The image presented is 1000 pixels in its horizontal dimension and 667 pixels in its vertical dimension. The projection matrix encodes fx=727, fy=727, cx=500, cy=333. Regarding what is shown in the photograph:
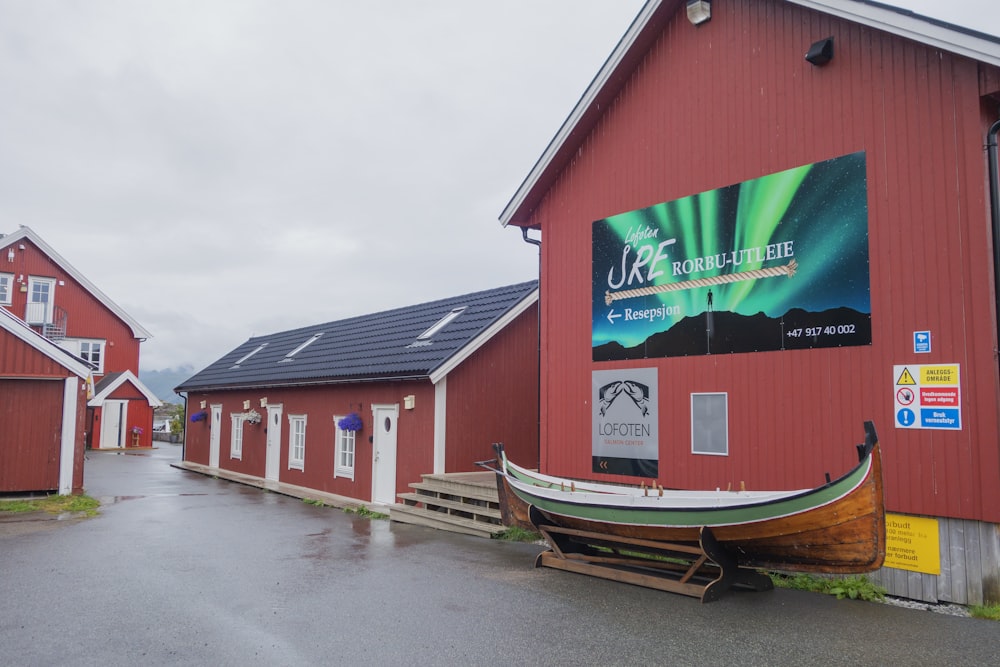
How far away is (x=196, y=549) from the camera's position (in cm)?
1047

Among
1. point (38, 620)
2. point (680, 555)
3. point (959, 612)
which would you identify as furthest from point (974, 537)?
point (38, 620)

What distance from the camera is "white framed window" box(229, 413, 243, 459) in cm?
2303

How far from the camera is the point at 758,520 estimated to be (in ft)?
22.9

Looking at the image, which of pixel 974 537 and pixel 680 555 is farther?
pixel 680 555

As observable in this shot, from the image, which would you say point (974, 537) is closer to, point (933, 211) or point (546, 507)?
point (933, 211)

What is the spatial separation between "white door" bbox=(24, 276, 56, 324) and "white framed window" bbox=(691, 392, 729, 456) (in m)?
31.2

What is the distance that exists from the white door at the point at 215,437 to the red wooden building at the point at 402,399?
3.26 metres

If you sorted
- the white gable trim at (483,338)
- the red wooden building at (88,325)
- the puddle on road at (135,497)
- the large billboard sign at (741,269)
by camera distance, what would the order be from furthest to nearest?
the red wooden building at (88,325) < the puddle on road at (135,497) < the white gable trim at (483,338) < the large billboard sign at (741,269)

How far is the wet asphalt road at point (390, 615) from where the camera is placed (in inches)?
231

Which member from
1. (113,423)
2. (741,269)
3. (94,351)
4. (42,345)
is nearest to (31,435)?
(42,345)

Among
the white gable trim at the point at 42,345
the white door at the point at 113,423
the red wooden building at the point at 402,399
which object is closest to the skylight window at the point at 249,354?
the red wooden building at the point at 402,399

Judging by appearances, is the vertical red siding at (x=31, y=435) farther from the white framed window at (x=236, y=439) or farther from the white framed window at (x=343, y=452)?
the white framed window at (x=236, y=439)

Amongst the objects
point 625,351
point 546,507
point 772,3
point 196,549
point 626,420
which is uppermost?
point 772,3

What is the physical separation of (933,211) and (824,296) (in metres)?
1.41
